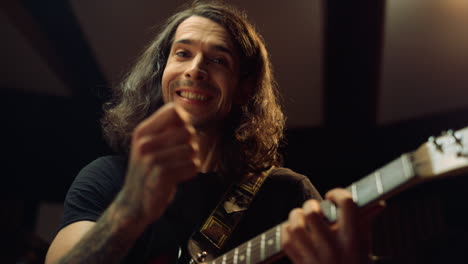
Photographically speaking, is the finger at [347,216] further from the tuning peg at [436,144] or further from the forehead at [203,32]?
the forehead at [203,32]

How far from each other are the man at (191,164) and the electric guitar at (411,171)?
0.05 meters

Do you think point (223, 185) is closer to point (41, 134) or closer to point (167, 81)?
point (167, 81)

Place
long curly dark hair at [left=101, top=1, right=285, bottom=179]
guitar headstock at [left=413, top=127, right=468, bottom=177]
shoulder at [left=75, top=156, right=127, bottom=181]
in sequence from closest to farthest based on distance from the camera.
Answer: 1. guitar headstock at [left=413, top=127, right=468, bottom=177]
2. shoulder at [left=75, top=156, right=127, bottom=181]
3. long curly dark hair at [left=101, top=1, right=285, bottom=179]

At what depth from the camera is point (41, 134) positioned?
13.1 feet

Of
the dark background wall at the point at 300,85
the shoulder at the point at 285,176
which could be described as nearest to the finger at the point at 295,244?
the shoulder at the point at 285,176

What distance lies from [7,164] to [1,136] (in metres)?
0.24

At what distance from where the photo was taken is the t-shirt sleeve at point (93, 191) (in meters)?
1.49

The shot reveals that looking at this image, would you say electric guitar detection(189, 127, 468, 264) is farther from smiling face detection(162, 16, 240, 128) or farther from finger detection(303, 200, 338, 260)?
smiling face detection(162, 16, 240, 128)

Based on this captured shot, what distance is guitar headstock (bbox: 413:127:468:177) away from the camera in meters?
0.94

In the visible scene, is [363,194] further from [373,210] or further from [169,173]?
[169,173]

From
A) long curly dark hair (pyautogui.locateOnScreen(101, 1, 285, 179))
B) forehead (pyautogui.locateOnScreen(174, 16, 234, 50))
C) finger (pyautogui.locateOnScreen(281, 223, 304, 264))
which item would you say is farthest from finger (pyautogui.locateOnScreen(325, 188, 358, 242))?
forehead (pyautogui.locateOnScreen(174, 16, 234, 50))

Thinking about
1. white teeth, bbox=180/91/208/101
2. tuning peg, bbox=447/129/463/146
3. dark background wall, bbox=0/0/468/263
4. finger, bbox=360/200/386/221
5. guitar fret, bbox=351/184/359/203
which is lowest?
dark background wall, bbox=0/0/468/263

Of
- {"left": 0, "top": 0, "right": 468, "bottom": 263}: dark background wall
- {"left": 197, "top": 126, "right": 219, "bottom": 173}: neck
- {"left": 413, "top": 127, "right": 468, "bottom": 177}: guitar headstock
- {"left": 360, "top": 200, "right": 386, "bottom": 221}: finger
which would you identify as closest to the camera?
{"left": 413, "top": 127, "right": 468, "bottom": 177}: guitar headstock

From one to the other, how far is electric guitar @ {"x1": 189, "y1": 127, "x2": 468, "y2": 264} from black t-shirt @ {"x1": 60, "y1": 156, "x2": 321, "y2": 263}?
39 centimetres
